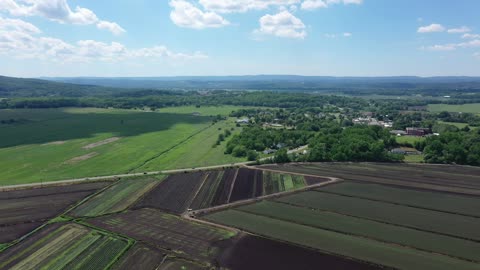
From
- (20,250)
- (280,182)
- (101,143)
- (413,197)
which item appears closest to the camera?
(20,250)

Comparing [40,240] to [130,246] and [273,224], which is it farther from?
[273,224]

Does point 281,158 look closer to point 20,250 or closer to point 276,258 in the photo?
point 276,258

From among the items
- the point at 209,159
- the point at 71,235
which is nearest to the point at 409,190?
the point at 209,159

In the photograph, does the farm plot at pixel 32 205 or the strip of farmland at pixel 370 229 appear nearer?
the strip of farmland at pixel 370 229

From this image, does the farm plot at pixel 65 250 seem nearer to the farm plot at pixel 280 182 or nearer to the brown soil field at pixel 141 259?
the brown soil field at pixel 141 259

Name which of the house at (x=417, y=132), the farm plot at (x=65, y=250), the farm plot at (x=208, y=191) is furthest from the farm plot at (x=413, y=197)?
the house at (x=417, y=132)

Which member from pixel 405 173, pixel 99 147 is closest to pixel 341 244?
pixel 405 173
